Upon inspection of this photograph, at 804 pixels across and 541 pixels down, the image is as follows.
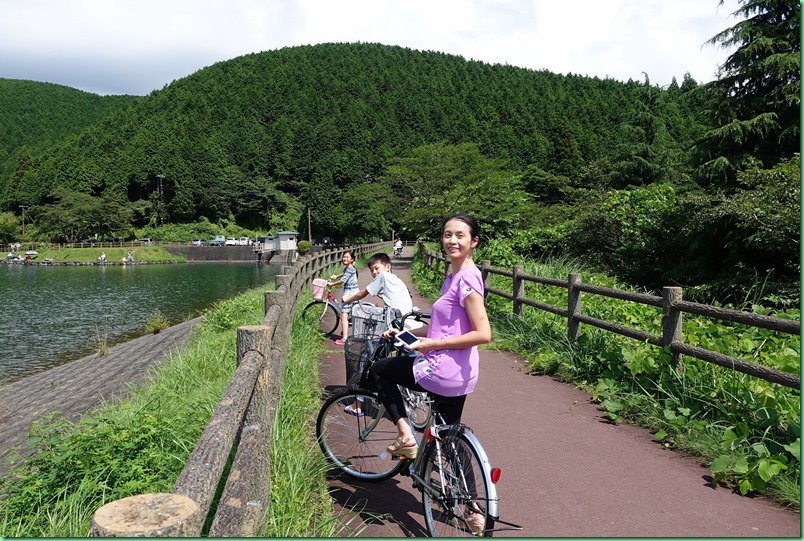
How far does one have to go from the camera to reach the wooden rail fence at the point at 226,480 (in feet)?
4.58

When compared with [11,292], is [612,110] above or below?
above

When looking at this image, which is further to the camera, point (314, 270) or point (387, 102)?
point (387, 102)

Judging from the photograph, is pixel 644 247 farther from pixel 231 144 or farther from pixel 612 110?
pixel 231 144

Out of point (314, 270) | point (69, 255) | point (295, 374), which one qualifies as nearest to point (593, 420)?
point (295, 374)

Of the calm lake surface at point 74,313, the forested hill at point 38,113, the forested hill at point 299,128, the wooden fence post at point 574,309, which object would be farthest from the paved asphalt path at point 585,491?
the forested hill at point 38,113

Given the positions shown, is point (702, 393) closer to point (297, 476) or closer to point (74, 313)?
point (297, 476)

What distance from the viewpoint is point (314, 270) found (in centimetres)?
1628

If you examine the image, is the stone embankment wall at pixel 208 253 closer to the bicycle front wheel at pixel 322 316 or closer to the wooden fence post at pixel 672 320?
the bicycle front wheel at pixel 322 316

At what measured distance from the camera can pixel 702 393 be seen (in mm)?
4977

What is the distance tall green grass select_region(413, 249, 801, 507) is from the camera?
3986 mm

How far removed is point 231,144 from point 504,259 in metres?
124

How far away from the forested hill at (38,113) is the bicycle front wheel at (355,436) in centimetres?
15540

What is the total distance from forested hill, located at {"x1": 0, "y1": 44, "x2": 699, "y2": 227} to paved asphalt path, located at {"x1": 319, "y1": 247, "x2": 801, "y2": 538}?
80.4 m

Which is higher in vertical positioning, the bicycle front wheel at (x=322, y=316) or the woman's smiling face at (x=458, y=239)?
the woman's smiling face at (x=458, y=239)
